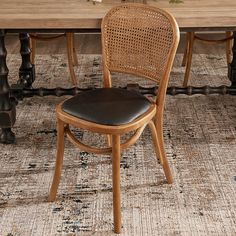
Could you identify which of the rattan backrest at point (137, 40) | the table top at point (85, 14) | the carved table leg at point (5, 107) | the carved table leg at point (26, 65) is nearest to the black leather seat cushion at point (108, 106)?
the rattan backrest at point (137, 40)

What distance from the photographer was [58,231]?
201cm

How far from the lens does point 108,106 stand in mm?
2045

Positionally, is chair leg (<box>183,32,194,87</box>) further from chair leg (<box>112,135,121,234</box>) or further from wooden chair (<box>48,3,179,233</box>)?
chair leg (<box>112,135,121,234</box>)

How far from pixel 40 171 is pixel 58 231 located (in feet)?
1.68

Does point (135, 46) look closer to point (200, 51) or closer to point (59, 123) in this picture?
point (59, 123)

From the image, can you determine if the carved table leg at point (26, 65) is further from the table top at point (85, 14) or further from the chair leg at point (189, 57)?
the chair leg at point (189, 57)

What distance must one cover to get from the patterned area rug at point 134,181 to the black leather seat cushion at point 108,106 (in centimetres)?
43

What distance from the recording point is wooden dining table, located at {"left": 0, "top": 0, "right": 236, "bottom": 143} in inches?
93.1

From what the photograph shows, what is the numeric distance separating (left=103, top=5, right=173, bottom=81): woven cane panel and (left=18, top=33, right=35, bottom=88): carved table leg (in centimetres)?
119

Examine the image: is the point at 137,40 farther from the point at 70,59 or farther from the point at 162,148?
the point at 70,59

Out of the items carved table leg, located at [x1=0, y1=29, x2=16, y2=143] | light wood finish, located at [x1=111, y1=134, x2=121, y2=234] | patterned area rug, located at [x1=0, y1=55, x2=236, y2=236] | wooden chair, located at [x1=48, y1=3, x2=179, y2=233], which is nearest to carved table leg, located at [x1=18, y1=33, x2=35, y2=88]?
patterned area rug, located at [x1=0, y1=55, x2=236, y2=236]

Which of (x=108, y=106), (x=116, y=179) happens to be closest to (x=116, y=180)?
(x=116, y=179)

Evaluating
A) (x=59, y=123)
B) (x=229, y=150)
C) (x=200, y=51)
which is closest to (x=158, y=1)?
(x=229, y=150)

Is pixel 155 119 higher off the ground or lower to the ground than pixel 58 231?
higher
